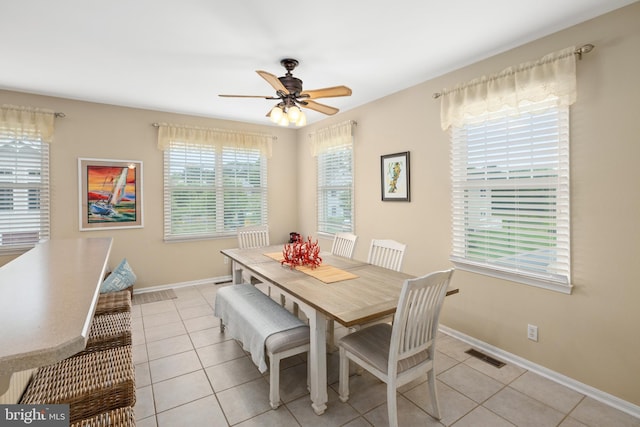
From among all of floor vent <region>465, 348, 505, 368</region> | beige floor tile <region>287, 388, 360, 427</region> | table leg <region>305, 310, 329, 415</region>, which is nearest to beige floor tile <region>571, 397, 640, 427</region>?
floor vent <region>465, 348, 505, 368</region>

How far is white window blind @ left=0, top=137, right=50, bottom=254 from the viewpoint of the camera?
356cm

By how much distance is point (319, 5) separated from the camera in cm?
206

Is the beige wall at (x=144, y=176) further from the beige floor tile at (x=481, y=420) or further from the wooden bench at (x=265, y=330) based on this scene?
the beige floor tile at (x=481, y=420)

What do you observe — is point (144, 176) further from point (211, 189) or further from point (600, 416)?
point (600, 416)

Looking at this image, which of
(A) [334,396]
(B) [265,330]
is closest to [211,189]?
(B) [265,330]

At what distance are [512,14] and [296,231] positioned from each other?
429cm

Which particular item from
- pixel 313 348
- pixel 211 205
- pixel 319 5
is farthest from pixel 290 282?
pixel 211 205

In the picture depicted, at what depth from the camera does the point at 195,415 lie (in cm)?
201

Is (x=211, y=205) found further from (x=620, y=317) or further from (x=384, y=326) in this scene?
(x=620, y=317)

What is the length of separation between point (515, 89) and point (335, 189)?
266 centimetres

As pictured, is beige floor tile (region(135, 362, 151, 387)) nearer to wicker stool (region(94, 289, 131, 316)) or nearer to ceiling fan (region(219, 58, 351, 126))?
wicker stool (region(94, 289, 131, 316))

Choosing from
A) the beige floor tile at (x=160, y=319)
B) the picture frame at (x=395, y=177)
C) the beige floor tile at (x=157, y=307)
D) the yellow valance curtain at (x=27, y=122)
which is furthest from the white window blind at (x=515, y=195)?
the yellow valance curtain at (x=27, y=122)

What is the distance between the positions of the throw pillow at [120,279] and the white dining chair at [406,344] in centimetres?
308

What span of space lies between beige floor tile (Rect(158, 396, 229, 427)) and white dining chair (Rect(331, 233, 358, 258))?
1.85 metres
